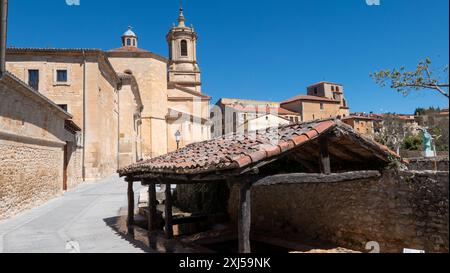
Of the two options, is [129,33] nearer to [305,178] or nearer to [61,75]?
[61,75]

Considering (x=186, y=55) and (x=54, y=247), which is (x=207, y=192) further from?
(x=186, y=55)

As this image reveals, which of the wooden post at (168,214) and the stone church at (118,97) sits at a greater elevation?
the stone church at (118,97)

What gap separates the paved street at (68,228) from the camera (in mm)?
7234

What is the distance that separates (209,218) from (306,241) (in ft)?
10.9

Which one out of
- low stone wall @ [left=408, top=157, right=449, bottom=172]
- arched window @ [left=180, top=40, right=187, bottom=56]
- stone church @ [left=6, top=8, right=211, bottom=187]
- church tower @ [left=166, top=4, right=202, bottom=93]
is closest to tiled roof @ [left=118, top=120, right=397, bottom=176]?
low stone wall @ [left=408, top=157, right=449, bottom=172]

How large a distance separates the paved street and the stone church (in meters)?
3.73

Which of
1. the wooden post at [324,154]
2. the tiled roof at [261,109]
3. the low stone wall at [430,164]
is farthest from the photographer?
the tiled roof at [261,109]

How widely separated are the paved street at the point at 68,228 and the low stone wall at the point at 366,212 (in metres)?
4.60

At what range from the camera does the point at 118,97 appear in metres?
29.8

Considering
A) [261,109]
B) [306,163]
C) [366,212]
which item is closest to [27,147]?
[306,163]

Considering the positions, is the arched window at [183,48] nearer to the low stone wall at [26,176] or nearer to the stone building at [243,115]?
the stone building at [243,115]

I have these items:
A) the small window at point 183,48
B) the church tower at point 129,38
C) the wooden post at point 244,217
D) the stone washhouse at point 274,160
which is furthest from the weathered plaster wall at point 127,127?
Answer: the wooden post at point 244,217

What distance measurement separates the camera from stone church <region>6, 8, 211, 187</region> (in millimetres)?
21578

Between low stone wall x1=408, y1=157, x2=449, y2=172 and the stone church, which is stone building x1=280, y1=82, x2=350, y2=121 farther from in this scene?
low stone wall x1=408, y1=157, x2=449, y2=172
